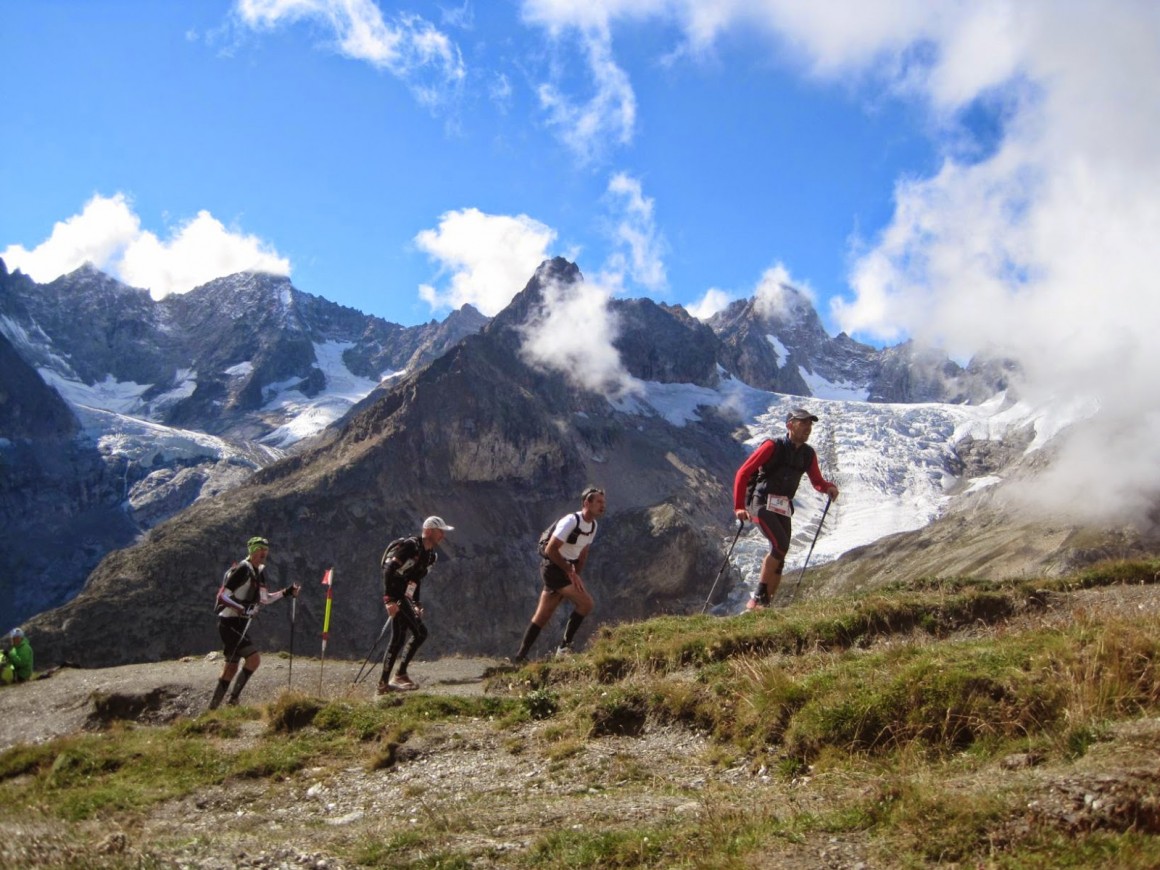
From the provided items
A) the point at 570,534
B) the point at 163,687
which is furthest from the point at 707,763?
the point at 163,687

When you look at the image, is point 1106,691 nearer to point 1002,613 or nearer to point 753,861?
point 753,861

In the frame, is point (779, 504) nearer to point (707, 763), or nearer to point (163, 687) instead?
point (707, 763)

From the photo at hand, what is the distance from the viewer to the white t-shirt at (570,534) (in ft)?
46.9

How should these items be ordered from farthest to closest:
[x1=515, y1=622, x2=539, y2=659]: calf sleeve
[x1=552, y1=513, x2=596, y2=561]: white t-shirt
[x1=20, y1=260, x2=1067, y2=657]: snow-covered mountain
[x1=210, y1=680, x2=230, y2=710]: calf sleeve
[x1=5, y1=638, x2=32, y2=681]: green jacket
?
[x1=20, y1=260, x2=1067, y2=657]: snow-covered mountain → [x1=5, y1=638, x2=32, y2=681]: green jacket → [x1=210, y1=680, x2=230, y2=710]: calf sleeve → [x1=515, y1=622, x2=539, y2=659]: calf sleeve → [x1=552, y1=513, x2=596, y2=561]: white t-shirt

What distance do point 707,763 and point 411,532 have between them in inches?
5913

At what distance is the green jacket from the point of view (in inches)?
858

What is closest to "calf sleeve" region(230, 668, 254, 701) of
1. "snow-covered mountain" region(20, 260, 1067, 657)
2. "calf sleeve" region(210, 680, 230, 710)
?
"calf sleeve" region(210, 680, 230, 710)

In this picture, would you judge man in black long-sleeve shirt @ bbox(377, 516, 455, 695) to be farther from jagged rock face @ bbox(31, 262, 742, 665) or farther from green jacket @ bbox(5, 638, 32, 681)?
jagged rock face @ bbox(31, 262, 742, 665)

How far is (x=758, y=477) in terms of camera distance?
46.5 ft

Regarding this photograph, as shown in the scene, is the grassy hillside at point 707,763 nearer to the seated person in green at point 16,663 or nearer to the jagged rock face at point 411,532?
the seated person in green at point 16,663

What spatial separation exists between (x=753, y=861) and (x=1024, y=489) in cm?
21347

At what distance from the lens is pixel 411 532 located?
6073 inches

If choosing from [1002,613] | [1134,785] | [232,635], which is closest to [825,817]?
[1134,785]

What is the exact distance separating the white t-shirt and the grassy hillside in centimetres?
234
